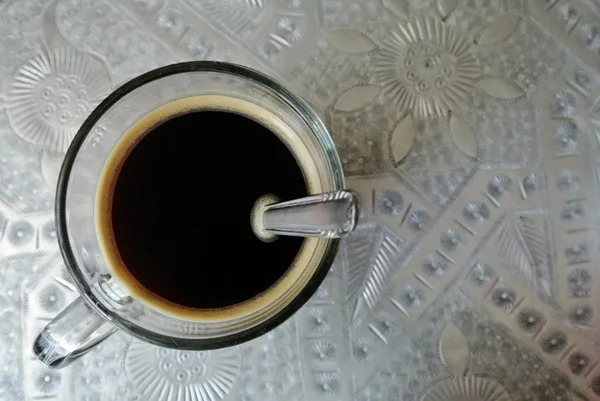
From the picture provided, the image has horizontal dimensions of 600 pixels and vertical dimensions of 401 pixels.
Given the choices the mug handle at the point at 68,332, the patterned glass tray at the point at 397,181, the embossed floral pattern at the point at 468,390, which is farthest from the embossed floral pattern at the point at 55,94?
the embossed floral pattern at the point at 468,390

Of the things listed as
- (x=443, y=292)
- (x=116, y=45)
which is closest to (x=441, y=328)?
(x=443, y=292)

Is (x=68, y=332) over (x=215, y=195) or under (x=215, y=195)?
under

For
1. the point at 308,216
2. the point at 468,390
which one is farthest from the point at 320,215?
the point at 468,390

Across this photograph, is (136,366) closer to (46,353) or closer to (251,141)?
(46,353)

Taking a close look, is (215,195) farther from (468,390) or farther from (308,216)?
(468,390)

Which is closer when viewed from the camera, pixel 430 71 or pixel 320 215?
pixel 320 215

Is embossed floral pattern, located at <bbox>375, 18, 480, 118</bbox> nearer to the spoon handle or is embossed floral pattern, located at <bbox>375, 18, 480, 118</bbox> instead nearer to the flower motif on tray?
the flower motif on tray

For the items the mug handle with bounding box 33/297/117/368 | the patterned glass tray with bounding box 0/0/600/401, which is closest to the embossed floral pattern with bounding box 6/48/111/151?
the patterned glass tray with bounding box 0/0/600/401
